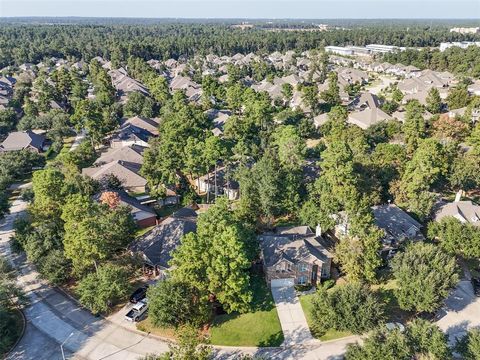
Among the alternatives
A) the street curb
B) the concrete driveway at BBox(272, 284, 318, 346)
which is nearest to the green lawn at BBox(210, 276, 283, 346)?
the concrete driveway at BBox(272, 284, 318, 346)

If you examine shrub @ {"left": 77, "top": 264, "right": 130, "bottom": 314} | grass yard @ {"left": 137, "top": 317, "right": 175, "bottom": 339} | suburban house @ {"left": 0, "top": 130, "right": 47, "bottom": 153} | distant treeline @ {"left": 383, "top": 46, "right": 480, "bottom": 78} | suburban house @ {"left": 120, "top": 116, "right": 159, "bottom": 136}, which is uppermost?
distant treeline @ {"left": 383, "top": 46, "right": 480, "bottom": 78}

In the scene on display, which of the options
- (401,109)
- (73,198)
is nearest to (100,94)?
(73,198)

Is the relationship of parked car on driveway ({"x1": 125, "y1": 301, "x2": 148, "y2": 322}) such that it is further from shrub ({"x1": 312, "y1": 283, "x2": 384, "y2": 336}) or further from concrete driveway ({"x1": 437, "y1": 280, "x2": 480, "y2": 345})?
concrete driveway ({"x1": 437, "y1": 280, "x2": 480, "y2": 345})

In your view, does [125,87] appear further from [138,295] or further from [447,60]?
[447,60]

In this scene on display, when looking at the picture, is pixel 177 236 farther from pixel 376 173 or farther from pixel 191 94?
pixel 191 94

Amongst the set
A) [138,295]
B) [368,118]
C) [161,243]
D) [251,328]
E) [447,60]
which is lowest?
[251,328]

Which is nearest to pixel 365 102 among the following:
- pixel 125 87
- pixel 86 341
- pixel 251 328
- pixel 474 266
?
pixel 474 266
